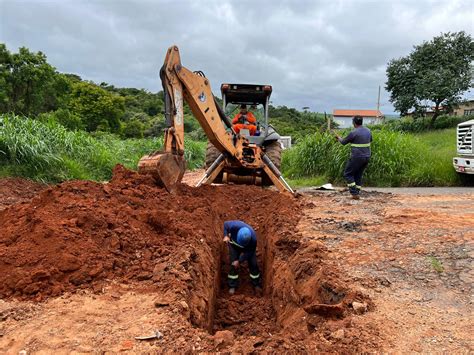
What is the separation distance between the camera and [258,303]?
5.35 metres

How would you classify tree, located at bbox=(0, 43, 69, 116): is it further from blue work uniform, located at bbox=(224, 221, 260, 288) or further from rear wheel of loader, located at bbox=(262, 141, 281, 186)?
blue work uniform, located at bbox=(224, 221, 260, 288)

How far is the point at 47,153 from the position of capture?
9.67 meters

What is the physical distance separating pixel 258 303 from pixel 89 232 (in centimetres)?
244

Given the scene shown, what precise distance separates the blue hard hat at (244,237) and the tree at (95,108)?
31.9 meters

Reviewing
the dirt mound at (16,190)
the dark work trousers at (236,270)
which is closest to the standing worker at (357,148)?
the dark work trousers at (236,270)

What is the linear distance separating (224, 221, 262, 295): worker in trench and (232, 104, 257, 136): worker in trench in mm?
3878

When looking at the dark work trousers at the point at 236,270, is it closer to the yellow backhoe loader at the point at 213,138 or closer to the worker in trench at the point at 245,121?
the yellow backhoe loader at the point at 213,138

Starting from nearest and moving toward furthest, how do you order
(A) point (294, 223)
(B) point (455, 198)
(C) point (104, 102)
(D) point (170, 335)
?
(D) point (170, 335) < (A) point (294, 223) < (B) point (455, 198) < (C) point (104, 102)

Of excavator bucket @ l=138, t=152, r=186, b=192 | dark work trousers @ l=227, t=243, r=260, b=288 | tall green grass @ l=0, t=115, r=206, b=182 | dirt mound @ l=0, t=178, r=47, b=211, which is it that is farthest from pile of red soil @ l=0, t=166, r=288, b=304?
tall green grass @ l=0, t=115, r=206, b=182

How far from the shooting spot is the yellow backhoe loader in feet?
20.0

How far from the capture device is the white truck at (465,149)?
10.9m

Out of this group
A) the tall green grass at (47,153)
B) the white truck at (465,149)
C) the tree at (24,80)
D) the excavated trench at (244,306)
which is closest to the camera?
the excavated trench at (244,306)

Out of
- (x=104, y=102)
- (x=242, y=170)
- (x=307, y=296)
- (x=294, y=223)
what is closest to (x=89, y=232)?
(x=307, y=296)

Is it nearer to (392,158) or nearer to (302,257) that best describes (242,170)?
(302,257)
